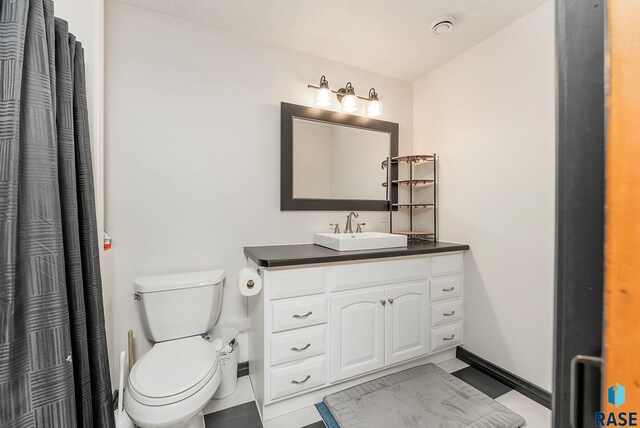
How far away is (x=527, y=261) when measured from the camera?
1728 millimetres

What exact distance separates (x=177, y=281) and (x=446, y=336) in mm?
1904

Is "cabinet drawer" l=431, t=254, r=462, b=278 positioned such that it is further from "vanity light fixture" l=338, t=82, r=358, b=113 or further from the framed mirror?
"vanity light fixture" l=338, t=82, r=358, b=113

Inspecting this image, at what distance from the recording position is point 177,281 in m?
1.57

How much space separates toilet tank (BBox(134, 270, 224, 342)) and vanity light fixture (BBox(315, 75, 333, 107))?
1466 mm

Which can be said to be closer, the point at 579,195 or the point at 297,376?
the point at 579,195

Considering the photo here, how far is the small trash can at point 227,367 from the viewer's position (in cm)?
168

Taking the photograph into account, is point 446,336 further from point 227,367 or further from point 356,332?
point 227,367

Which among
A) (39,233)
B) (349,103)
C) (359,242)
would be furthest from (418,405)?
(349,103)

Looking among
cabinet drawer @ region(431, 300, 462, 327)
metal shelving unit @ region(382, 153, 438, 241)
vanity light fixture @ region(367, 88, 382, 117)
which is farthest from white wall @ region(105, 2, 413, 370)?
cabinet drawer @ region(431, 300, 462, 327)

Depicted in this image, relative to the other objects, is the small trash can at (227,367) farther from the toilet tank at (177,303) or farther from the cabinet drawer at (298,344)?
the cabinet drawer at (298,344)

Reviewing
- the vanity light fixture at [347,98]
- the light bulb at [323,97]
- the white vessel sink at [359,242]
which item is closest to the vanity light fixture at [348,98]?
the vanity light fixture at [347,98]

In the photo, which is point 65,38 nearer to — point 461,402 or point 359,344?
point 359,344

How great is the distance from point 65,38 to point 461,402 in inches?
104

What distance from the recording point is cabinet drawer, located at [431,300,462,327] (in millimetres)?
1961
